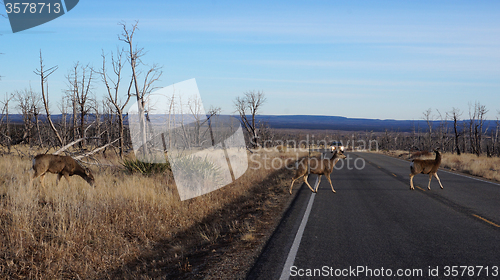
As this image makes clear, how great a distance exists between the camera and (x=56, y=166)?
9.84 meters

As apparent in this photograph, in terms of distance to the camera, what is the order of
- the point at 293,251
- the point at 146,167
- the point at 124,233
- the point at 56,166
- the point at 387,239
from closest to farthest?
1. the point at 293,251
2. the point at 387,239
3. the point at 124,233
4. the point at 56,166
5. the point at 146,167

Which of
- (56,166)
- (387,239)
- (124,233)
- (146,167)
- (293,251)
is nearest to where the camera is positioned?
(293,251)

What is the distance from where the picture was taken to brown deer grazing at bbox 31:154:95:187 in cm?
955

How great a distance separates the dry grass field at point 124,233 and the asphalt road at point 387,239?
0.70 meters

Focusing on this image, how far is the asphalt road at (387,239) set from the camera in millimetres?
4531

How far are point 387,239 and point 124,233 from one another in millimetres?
5262

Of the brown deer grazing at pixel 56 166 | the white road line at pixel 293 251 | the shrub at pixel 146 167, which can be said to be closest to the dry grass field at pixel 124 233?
the brown deer grazing at pixel 56 166

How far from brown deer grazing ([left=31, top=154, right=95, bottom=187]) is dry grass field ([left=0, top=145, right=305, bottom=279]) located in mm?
399

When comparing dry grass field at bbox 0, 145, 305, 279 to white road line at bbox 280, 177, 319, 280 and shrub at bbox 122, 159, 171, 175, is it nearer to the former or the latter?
white road line at bbox 280, 177, 319, 280

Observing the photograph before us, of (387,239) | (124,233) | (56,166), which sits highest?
(56,166)

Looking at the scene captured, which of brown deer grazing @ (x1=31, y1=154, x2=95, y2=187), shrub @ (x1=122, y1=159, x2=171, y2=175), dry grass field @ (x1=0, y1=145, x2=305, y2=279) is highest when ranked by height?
brown deer grazing @ (x1=31, y1=154, x2=95, y2=187)

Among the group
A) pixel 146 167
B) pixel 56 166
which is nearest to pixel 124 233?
pixel 56 166

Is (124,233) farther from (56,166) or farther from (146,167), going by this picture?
(146,167)

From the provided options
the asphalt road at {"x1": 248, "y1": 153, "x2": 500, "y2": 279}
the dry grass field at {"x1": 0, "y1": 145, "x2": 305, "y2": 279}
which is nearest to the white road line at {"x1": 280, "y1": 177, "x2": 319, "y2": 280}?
the asphalt road at {"x1": 248, "y1": 153, "x2": 500, "y2": 279}
